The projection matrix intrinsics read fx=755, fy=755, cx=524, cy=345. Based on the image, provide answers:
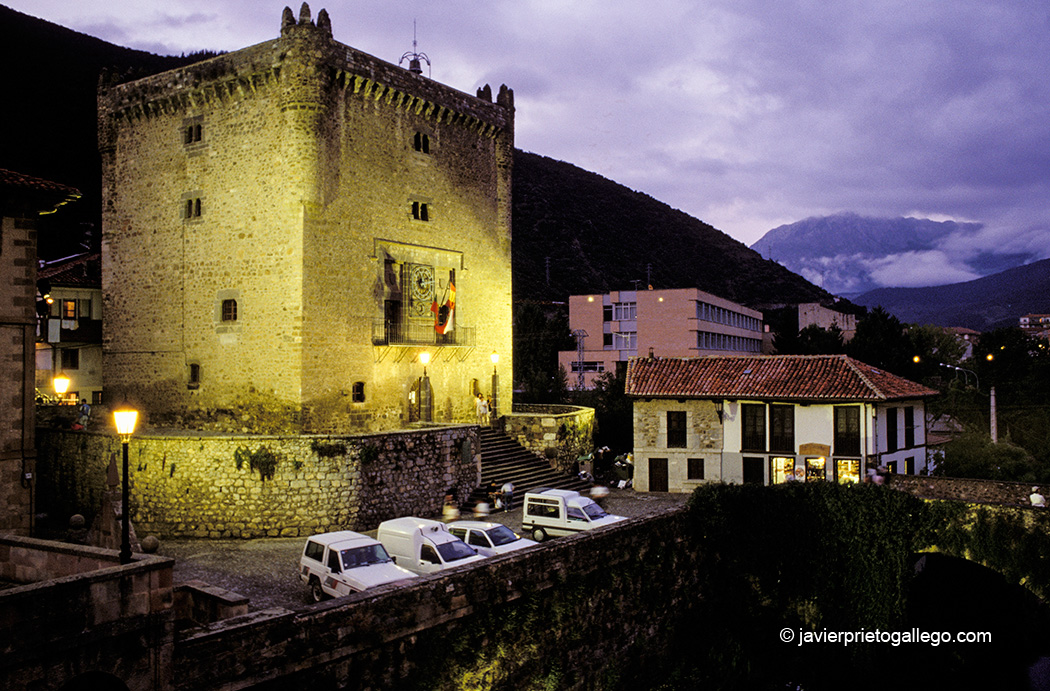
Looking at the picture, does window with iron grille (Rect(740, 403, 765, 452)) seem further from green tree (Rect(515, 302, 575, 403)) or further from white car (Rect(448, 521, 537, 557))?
green tree (Rect(515, 302, 575, 403))

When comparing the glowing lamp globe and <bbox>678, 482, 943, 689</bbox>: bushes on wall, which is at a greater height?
the glowing lamp globe

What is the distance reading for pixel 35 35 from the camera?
284 feet

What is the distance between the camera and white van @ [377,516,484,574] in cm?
1697

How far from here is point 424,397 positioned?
30.5 m

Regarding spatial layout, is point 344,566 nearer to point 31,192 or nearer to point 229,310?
point 31,192

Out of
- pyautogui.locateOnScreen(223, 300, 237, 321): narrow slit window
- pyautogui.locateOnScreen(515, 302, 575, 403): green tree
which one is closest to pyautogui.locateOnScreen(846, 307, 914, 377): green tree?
pyautogui.locateOnScreen(515, 302, 575, 403): green tree

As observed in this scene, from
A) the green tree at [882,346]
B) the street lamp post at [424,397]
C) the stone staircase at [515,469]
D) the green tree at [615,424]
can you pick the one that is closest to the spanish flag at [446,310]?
the street lamp post at [424,397]

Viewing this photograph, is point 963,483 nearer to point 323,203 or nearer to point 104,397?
point 323,203

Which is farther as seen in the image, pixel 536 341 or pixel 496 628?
pixel 536 341

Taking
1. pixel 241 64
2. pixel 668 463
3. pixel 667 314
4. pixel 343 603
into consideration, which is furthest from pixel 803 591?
pixel 667 314

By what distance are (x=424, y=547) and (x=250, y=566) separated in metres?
4.55

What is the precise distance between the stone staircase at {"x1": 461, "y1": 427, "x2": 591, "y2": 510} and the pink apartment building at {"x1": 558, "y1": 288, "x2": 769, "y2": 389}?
95.7 feet

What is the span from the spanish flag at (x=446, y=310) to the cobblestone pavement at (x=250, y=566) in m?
9.85

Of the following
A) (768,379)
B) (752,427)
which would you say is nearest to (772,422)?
(752,427)
